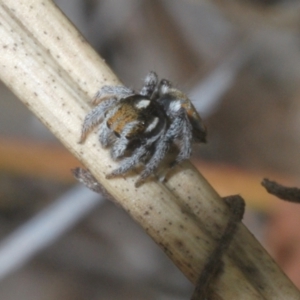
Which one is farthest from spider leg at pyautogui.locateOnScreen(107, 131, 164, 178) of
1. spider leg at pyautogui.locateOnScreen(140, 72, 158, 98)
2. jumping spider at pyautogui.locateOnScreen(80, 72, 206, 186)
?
spider leg at pyautogui.locateOnScreen(140, 72, 158, 98)

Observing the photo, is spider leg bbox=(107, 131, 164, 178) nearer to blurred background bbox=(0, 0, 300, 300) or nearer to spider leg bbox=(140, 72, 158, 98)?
spider leg bbox=(140, 72, 158, 98)

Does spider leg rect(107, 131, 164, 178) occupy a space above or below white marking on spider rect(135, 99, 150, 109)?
below

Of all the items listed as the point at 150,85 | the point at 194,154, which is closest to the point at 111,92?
the point at 150,85

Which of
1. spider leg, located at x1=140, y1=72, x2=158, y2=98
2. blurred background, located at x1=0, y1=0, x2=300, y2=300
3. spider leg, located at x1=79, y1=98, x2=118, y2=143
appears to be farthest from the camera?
blurred background, located at x1=0, y1=0, x2=300, y2=300

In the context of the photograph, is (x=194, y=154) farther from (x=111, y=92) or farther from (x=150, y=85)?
(x=111, y=92)

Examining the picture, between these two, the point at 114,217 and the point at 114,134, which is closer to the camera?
the point at 114,134

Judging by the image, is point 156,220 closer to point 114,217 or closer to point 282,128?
point 114,217

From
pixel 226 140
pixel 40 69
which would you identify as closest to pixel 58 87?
pixel 40 69
